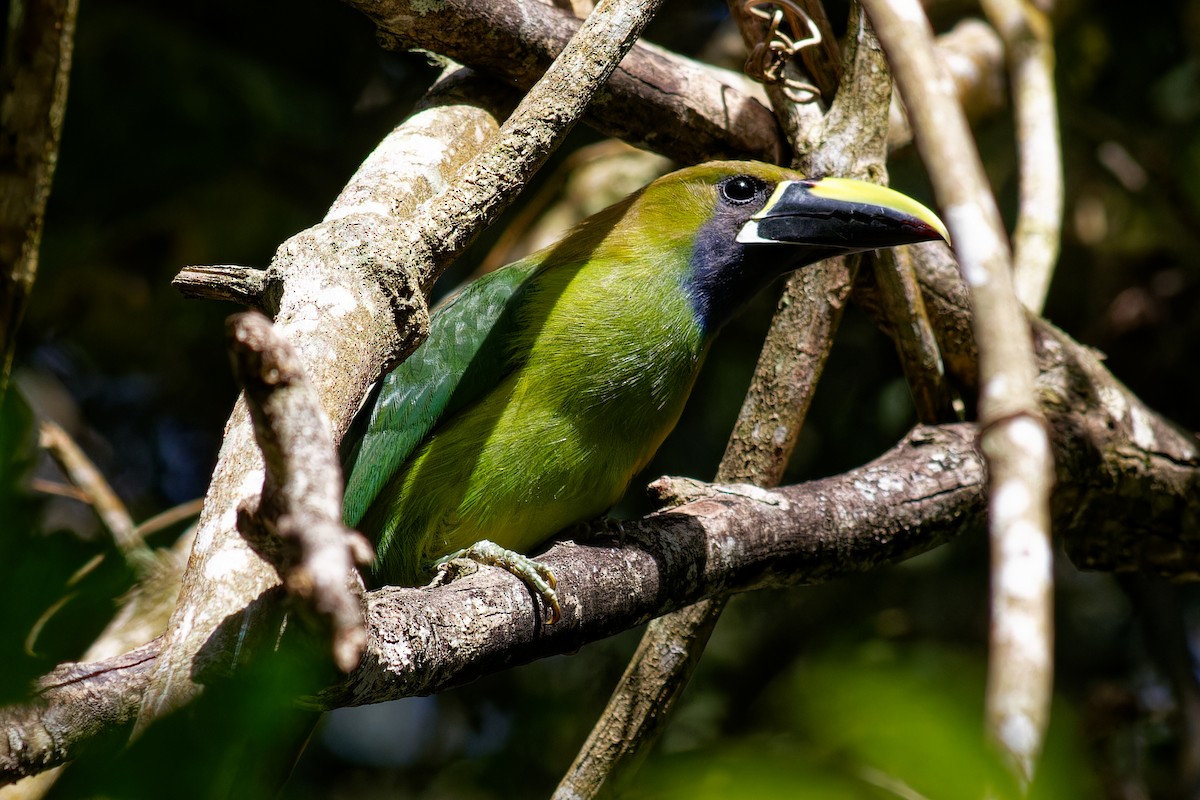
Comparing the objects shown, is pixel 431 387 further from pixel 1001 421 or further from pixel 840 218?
pixel 1001 421

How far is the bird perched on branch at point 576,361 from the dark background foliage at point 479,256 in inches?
37.4

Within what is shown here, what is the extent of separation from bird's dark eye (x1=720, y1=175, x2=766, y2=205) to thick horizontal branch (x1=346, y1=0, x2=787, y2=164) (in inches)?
11.6

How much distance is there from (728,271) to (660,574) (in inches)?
34.4

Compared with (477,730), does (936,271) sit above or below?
above

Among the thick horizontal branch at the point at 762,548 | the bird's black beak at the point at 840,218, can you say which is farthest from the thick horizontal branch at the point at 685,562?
the bird's black beak at the point at 840,218

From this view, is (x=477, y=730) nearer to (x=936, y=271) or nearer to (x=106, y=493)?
(x=106, y=493)

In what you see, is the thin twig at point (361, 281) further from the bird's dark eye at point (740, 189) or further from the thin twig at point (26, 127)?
the bird's dark eye at point (740, 189)

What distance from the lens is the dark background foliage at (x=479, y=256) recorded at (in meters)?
3.83

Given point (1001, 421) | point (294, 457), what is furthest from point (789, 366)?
point (294, 457)

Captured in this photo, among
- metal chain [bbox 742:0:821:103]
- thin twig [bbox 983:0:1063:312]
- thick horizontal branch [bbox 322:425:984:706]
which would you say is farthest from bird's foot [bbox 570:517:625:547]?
thin twig [bbox 983:0:1063:312]

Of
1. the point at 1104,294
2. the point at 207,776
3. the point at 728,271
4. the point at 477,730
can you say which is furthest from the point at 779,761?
the point at 1104,294

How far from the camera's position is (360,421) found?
9.35 ft

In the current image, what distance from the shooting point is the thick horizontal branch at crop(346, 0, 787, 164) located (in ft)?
8.52

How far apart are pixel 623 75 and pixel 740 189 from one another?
15.9 inches
